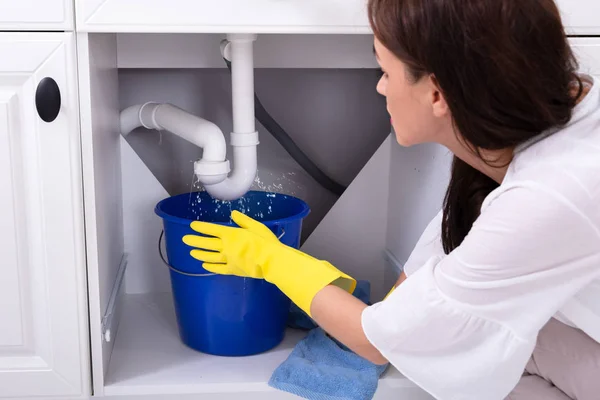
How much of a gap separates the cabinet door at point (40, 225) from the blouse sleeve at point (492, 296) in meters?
0.50

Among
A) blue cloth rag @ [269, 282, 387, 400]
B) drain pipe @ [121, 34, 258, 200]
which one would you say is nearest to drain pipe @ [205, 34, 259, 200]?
drain pipe @ [121, 34, 258, 200]

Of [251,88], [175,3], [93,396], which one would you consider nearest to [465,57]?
[175,3]

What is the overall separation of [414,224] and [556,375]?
487 millimetres

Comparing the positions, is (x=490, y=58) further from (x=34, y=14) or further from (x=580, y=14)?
(x=34, y=14)

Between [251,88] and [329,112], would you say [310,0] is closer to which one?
[251,88]

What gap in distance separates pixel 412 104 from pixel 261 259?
36cm

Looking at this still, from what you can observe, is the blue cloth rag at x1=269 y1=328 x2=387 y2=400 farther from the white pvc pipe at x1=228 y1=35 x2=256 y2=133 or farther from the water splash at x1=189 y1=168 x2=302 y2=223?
the white pvc pipe at x1=228 y1=35 x2=256 y2=133

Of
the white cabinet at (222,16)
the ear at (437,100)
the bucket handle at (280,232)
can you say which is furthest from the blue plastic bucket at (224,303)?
the ear at (437,100)

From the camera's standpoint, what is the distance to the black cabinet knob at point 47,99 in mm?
1027

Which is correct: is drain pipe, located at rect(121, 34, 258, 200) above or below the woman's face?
below

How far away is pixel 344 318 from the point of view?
0.99 meters

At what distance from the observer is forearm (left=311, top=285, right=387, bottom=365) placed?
976mm

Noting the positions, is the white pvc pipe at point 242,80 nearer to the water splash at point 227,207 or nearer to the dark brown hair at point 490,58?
the water splash at point 227,207

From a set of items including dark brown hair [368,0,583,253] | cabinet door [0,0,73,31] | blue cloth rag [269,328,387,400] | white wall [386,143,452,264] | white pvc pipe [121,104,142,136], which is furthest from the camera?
white pvc pipe [121,104,142,136]
